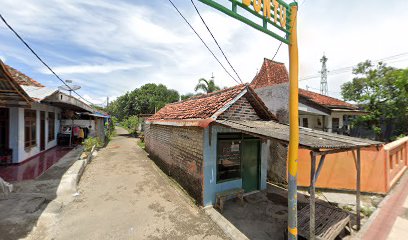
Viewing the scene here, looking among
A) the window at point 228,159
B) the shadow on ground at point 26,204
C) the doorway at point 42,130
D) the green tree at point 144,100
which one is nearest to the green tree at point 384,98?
the window at point 228,159

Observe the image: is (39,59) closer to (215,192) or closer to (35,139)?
(35,139)

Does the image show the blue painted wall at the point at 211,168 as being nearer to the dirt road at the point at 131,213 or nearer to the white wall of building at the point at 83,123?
the dirt road at the point at 131,213

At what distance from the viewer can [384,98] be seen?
16703mm

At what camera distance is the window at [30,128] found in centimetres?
976

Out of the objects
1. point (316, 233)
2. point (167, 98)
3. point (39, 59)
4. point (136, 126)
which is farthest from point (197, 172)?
point (167, 98)

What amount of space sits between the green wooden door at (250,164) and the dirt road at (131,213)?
2.30 m

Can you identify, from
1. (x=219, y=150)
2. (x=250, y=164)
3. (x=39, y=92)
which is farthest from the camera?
(x=39, y=92)

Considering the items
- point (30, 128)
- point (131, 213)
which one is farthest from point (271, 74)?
point (30, 128)

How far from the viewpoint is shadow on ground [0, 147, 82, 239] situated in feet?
14.7

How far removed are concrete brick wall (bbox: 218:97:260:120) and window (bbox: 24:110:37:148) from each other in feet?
33.3

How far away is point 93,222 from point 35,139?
901cm

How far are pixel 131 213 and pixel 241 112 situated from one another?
492 centimetres

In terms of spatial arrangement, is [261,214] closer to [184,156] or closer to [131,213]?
[184,156]

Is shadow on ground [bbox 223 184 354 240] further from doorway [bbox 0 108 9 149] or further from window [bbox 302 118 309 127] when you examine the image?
doorway [bbox 0 108 9 149]
